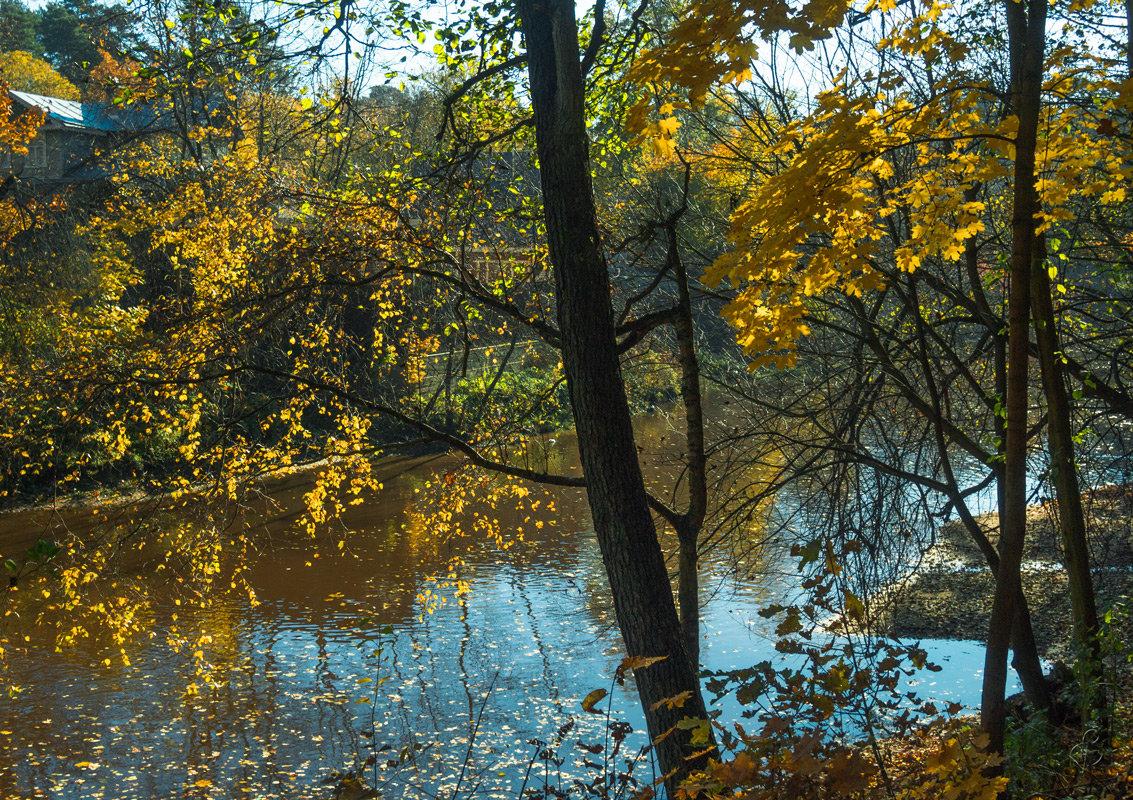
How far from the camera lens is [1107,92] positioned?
5.02 meters

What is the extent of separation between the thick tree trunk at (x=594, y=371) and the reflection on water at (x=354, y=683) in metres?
2.09

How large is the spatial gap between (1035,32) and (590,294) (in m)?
2.14

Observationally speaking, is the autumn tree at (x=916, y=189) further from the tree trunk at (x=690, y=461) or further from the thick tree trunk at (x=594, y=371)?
the tree trunk at (x=690, y=461)

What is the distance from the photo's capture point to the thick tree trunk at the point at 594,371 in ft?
14.2

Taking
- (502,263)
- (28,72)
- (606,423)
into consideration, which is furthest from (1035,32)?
(28,72)

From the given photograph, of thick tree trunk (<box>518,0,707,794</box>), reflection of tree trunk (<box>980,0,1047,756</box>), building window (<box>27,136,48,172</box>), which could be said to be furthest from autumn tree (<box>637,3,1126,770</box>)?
building window (<box>27,136,48,172</box>)

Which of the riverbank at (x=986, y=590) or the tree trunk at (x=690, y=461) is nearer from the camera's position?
the tree trunk at (x=690, y=461)

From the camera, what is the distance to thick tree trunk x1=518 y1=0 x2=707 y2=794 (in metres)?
4.32

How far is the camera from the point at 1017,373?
3.59 meters

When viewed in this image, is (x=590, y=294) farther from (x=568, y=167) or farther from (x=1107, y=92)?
(x=1107, y=92)

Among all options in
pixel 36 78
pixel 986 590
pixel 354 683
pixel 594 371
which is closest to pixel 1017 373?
pixel 594 371

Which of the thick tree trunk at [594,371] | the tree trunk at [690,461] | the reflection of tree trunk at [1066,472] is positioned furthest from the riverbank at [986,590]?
the thick tree trunk at [594,371]

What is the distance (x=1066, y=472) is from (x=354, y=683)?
7.04 m

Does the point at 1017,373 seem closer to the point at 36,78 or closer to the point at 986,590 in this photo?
the point at 986,590
